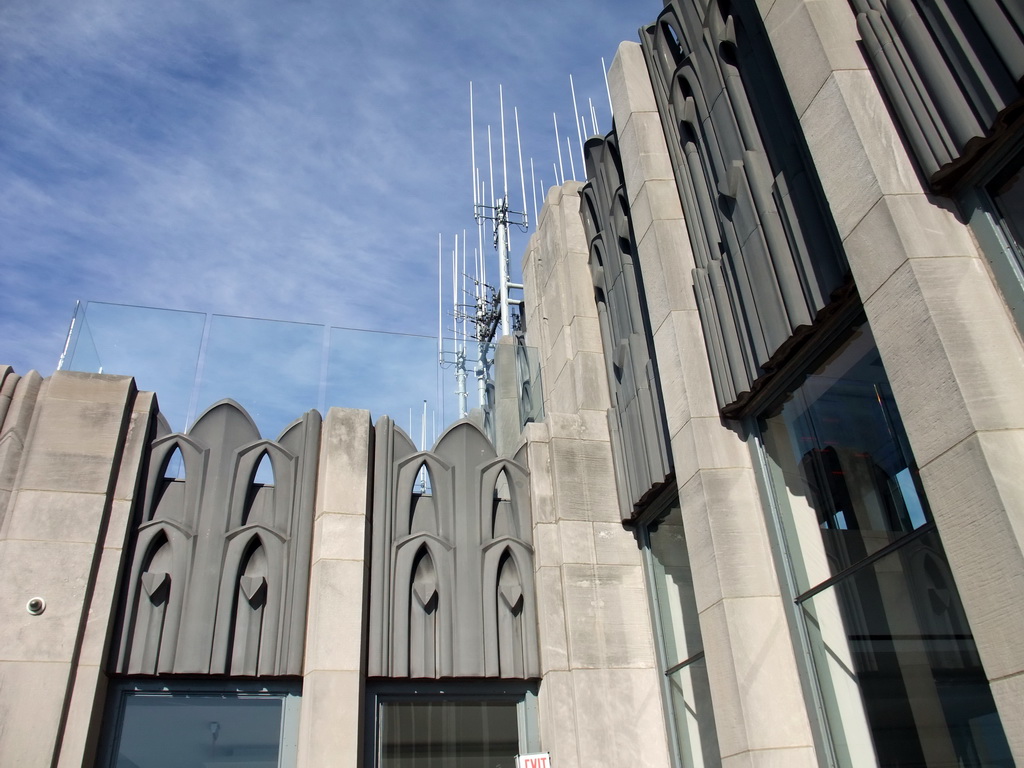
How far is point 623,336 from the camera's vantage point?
13.9m

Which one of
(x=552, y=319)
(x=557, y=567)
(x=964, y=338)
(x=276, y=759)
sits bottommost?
(x=276, y=759)

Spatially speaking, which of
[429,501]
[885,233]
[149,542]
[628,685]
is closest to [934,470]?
[885,233]

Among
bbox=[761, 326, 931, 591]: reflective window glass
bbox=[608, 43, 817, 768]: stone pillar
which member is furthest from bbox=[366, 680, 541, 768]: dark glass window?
bbox=[761, 326, 931, 591]: reflective window glass

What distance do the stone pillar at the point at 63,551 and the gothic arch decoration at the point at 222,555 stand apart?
0.38 m

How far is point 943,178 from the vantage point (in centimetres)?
666

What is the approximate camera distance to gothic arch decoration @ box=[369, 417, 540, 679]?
39.8ft

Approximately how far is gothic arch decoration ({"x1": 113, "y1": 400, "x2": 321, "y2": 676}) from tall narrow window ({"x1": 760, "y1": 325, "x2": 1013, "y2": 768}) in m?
6.86

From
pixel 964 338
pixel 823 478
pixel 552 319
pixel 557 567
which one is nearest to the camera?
pixel 964 338

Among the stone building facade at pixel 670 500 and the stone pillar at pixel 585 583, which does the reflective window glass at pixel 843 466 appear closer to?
the stone building facade at pixel 670 500

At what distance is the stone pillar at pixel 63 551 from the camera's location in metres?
10.1

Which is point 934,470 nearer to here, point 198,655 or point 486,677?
point 486,677

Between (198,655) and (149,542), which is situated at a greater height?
(149,542)

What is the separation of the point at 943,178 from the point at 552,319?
1013cm

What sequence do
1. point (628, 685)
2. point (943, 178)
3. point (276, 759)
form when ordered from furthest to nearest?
point (628, 685) < point (276, 759) < point (943, 178)
